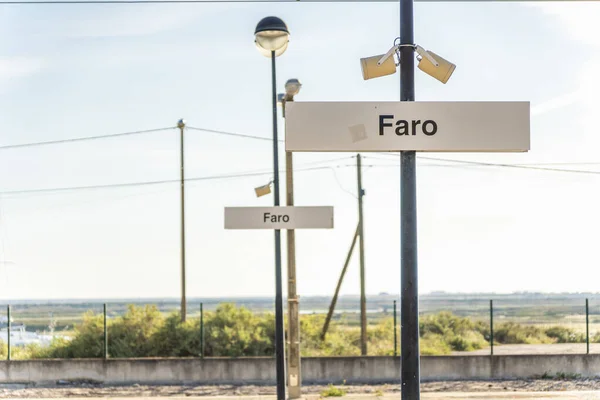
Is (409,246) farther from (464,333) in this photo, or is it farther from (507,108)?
(464,333)

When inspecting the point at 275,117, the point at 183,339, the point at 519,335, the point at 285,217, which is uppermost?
the point at 275,117

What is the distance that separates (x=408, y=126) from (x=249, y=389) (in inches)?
572

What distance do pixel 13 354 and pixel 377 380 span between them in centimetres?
1035

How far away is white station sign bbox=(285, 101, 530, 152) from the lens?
8.07 meters

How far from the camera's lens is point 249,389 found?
2158cm

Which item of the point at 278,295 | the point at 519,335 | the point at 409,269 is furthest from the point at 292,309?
the point at 519,335

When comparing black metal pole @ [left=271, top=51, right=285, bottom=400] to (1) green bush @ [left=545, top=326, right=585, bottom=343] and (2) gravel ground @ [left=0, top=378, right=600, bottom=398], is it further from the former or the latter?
(1) green bush @ [left=545, top=326, right=585, bottom=343]

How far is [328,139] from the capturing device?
26.5ft

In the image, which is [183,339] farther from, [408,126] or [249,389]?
[408,126]

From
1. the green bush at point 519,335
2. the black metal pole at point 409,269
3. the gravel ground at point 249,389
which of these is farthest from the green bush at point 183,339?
the black metal pole at point 409,269

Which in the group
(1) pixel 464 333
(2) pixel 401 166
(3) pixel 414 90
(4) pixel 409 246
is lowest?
(1) pixel 464 333

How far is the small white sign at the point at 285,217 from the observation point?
14711mm

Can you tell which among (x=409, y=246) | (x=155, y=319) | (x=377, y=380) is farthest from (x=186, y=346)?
(x=409, y=246)

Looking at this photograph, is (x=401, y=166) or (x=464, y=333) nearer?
(x=401, y=166)
